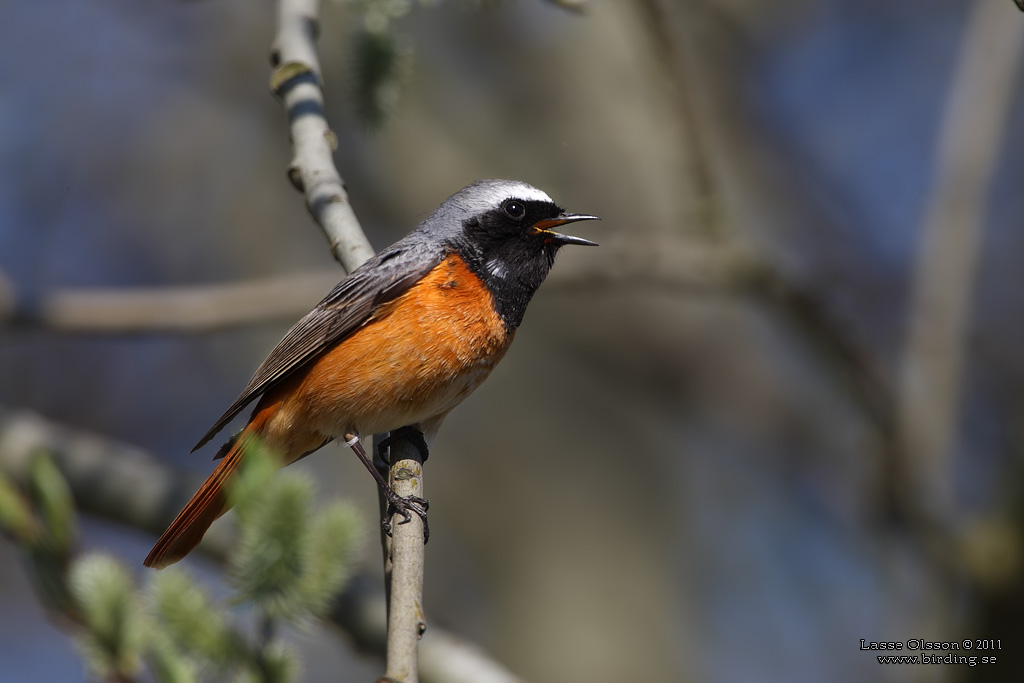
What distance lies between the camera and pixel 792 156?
37.1ft

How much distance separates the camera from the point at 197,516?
3.93 m

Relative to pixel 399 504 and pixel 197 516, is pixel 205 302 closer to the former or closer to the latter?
pixel 197 516

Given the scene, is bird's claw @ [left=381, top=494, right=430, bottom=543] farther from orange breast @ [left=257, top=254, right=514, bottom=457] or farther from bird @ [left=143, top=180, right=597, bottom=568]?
orange breast @ [left=257, top=254, right=514, bottom=457]

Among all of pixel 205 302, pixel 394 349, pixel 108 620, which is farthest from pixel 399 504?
pixel 205 302

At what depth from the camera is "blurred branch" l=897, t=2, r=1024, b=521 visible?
6383 millimetres

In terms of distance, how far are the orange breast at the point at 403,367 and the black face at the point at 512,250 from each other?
0.10m

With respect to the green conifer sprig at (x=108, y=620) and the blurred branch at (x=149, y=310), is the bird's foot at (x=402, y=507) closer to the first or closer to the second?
the green conifer sprig at (x=108, y=620)

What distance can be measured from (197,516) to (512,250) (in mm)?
1760

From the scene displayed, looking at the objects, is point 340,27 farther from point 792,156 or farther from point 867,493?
point 867,493

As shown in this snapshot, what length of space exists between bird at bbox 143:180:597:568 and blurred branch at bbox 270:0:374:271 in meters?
0.16

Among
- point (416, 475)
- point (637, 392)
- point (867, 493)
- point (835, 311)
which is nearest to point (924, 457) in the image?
point (867, 493)

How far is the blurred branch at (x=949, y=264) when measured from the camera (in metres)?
6.38

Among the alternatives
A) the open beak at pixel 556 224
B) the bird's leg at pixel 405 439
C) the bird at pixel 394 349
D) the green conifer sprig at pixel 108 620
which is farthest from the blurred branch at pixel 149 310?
the green conifer sprig at pixel 108 620

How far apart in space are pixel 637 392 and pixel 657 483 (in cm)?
122
